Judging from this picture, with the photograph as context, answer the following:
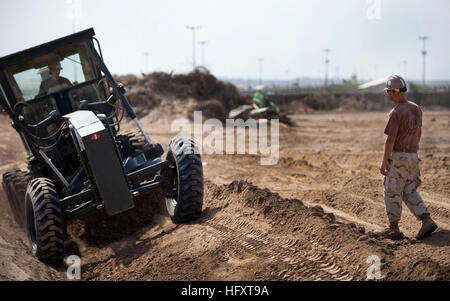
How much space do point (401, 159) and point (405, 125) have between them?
402mm

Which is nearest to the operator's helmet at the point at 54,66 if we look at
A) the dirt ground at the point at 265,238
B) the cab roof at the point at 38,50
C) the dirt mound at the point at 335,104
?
the cab roof at the point at 38,50

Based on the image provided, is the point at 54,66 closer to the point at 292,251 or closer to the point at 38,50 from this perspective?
the point at 38,50

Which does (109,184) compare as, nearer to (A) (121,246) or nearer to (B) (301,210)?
(A) (121,246)

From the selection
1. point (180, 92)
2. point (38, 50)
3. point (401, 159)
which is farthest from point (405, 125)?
point (180, 92)

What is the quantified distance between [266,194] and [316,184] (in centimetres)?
282

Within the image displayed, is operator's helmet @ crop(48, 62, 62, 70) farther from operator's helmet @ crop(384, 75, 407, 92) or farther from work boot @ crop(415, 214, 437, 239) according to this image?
work boot @ crop(415, 214, 437, 239)

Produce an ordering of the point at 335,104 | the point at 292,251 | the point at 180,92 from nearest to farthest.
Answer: the point at 292,251 → the point at 180,92 → the point at 335,104

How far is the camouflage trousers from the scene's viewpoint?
17.0 ft

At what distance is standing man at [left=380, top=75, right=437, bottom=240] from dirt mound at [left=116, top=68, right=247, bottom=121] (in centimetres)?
1886

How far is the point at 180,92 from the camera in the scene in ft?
86.4

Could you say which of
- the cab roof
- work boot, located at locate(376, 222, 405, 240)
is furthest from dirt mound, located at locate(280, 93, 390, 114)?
work boot, located at locate(376, 222, 405, 240)

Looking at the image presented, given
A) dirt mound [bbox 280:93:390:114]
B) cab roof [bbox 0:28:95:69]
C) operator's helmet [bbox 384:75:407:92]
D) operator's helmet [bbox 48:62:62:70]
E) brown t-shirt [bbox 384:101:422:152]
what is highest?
cab roof [bbox 0:28:95:69]
